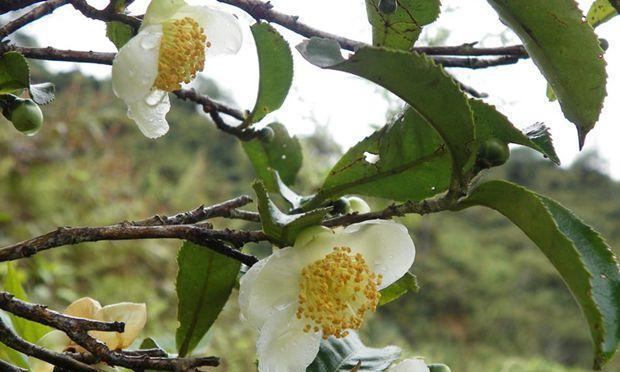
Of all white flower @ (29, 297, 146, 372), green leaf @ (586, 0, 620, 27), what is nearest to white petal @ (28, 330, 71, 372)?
white flower @ (29, 297, 146, 372)

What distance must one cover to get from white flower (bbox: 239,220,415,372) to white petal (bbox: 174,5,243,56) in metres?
0.22

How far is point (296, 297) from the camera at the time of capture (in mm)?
577

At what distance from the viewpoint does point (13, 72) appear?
57 cm

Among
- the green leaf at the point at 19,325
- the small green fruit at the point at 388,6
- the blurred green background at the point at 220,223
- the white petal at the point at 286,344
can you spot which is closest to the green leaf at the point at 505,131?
the small green fruit at the point at 388,6

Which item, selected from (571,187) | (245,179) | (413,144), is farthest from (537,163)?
(413,144)

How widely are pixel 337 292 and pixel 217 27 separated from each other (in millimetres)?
284

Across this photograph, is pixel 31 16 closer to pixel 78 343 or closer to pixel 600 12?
pixel 78 343

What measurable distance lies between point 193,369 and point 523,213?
275 mm

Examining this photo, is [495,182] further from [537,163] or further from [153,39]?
[537,163]

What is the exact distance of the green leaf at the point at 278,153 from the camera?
2.64ft

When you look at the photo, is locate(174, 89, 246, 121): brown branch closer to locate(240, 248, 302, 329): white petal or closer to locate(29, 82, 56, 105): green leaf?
locate(29, 82, 56, 105): green leaf

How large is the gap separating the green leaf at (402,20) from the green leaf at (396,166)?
3.0 inches

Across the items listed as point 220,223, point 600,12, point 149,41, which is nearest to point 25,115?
point 149,41

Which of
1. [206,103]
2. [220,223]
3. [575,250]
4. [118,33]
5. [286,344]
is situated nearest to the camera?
[575,250]
